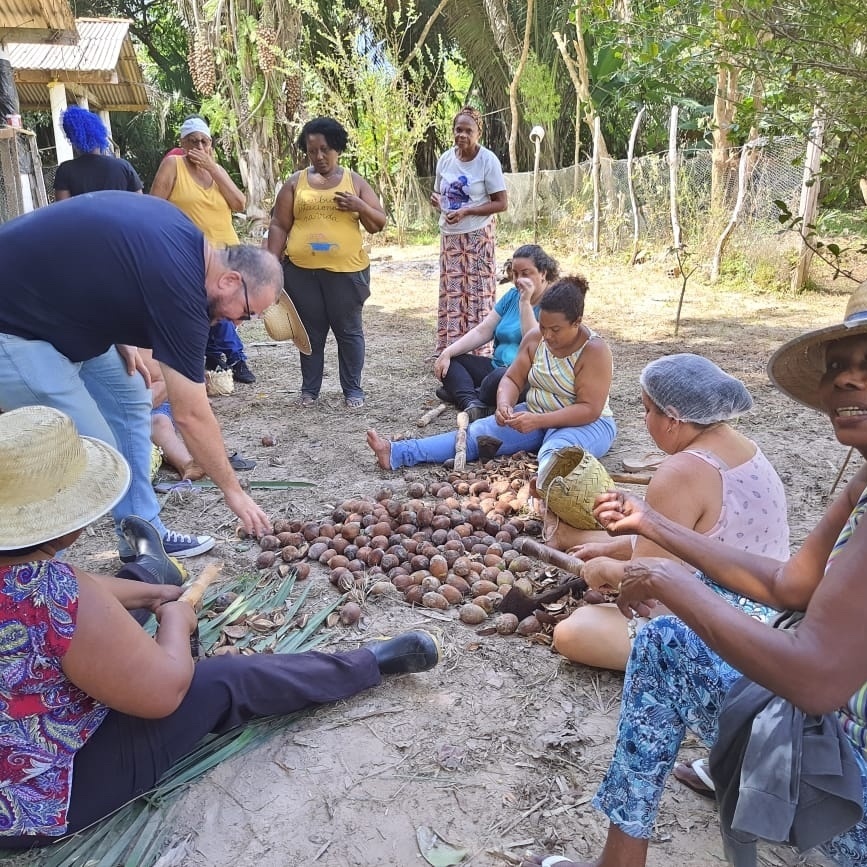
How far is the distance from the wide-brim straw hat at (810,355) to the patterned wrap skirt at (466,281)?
412 cm

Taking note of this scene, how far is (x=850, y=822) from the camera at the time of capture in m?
1.28

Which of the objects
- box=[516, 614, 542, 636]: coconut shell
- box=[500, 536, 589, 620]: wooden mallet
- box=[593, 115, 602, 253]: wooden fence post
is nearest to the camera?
box=[516, 614, 542, 636]: coconut shell

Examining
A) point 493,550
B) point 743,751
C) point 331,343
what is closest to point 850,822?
point 743,751

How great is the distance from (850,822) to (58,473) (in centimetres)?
171

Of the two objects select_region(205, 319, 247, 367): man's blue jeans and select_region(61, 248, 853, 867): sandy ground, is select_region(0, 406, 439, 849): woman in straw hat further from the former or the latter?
select_region(205, 319, 247, 367): man's blue jeans

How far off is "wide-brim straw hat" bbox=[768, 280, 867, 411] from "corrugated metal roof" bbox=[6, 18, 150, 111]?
28.2 ft

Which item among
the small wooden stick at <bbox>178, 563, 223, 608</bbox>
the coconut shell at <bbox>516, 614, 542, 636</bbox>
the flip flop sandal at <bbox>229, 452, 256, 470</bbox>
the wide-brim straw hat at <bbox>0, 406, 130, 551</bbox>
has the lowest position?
the flip flop sandal at <bbox>229, 452, 256, 470</bbox>

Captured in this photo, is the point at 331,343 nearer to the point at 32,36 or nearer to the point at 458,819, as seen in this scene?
the point at 32,36

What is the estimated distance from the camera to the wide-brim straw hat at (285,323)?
12.9 ft

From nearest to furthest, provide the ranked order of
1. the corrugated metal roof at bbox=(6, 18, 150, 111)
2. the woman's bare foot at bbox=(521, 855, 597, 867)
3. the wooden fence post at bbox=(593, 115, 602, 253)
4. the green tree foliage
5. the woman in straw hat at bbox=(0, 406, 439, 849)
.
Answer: the woman in straw hat at bbox=(0, 406, 439, 849) < the woman's bare foot at bbox=(521, 855, 597, 867) < the corrugated metal roof at bbox=(6, 18, 150, 111) < the wooden fence post at bbox=(593, 115, 602, 253) < the green tree foliage

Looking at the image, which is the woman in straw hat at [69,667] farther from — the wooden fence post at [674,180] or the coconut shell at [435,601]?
the wooden fence post at [674,180]

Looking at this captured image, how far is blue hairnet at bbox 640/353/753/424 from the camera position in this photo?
7.03ft

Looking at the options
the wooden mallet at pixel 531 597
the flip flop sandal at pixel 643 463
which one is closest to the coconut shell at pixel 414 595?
the wooden mallet at pixel 531 597

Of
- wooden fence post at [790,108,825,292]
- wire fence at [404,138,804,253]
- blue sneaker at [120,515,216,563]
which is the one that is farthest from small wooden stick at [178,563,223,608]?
wire fence at [404,138,804,253]
